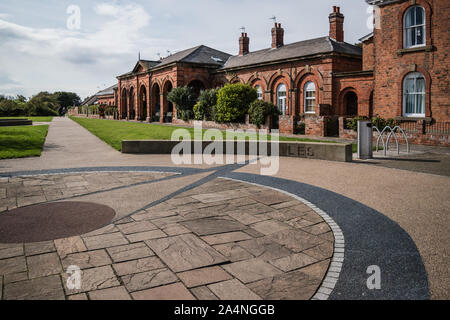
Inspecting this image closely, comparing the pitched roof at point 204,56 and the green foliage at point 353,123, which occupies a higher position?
the pitched roof at point 204,56

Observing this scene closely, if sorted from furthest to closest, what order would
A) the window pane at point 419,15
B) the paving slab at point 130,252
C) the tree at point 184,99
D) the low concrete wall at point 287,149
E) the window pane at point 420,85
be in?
the tree at point 184,99
the window pane at point 420,85
the window pane at point 419,15
the low concrete wall at point 287,149
the paving slab at point 130,252

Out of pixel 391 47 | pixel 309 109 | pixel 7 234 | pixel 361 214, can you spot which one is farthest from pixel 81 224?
pixel 309 109

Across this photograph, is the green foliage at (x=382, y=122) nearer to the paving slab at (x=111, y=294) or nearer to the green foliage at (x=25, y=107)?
the paving slab at (x=111, y=294)

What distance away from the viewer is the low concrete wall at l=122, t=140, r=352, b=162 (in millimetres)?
11935

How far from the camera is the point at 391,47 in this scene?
20.1 meters

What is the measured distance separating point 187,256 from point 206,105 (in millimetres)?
27845

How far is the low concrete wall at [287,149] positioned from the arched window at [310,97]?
56.3ft

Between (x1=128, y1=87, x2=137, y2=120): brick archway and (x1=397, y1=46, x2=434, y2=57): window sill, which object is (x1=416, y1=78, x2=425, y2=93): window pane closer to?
(x1=397, y1=46, x2=434, y2=57): window sill

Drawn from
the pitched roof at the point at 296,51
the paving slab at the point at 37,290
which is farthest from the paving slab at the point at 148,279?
the pitched roof at the point at 296,51

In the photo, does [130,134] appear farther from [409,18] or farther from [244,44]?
[244,44]

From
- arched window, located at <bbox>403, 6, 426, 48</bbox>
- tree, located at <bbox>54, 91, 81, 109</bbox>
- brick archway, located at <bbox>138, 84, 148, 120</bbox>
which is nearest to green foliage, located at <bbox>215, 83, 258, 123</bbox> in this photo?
arched window, located at <bbox>403, 6, 426, 48</bbox>

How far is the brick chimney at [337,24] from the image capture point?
30.0 metres

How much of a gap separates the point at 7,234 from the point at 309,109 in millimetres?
27157
